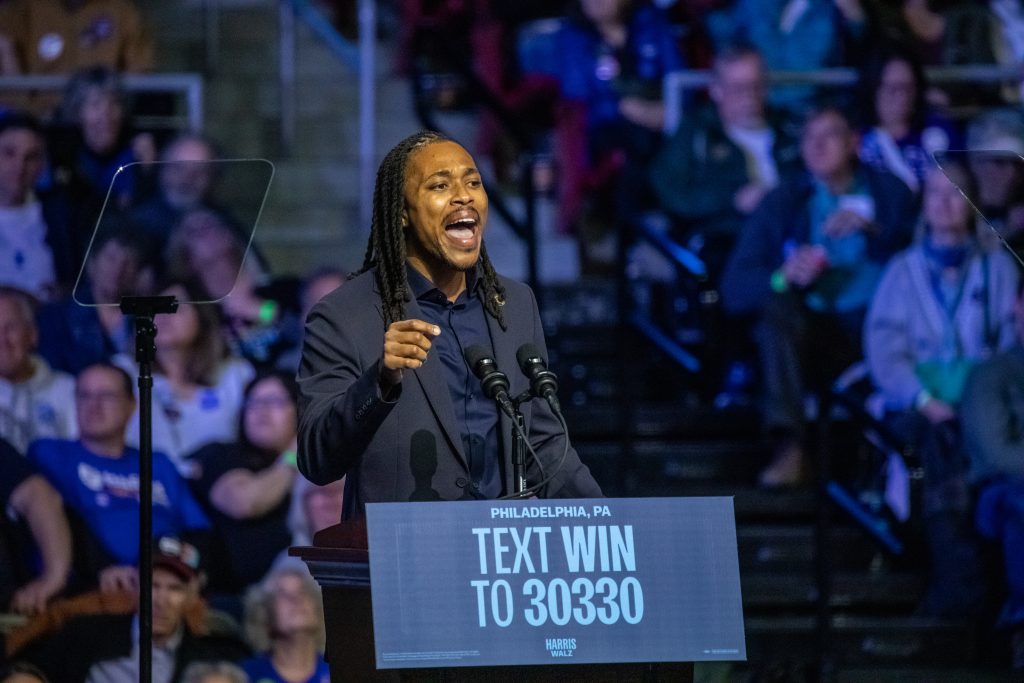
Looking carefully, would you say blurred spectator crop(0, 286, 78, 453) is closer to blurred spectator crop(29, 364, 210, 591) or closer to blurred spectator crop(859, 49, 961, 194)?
blurred spectator crop(29, 364, 210, 591)

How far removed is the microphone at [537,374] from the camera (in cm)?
299

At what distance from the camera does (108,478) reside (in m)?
6.25

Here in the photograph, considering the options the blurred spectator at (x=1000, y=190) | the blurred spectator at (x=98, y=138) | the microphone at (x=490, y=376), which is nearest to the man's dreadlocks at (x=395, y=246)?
the microphone at (x=490, y=376)

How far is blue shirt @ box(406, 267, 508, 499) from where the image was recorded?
10.5 feet

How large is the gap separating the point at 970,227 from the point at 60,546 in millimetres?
3970

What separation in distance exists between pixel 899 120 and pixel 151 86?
3.47 m

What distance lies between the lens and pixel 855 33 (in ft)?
26.5

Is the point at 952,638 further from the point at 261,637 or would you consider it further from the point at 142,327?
the point at 142,327

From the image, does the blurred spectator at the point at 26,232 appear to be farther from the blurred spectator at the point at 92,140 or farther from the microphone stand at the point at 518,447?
the microphone stand at the point at 518,447

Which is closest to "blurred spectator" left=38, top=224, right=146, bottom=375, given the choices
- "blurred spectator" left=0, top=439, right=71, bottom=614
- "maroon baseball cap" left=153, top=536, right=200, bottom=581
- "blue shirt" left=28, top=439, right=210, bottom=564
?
"blue shirt" left=28, top=439, right=210, bottom=564

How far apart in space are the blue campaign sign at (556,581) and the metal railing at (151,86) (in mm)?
5055

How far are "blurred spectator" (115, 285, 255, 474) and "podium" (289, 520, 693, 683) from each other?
357 centimetres

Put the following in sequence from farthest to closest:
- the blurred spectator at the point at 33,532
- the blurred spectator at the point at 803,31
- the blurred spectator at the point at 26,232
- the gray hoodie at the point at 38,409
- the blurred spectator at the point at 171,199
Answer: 1. the blurred spectator at the point at 803,31
2. the blurred spectator at the point at 26,232
3. the gray hoodie at the point at 38,409
4. the blurred spectator at the point at 33,532
5. the blurred spectator at the point at 171,199

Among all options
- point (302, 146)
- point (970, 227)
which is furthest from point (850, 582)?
point (302, 146)
